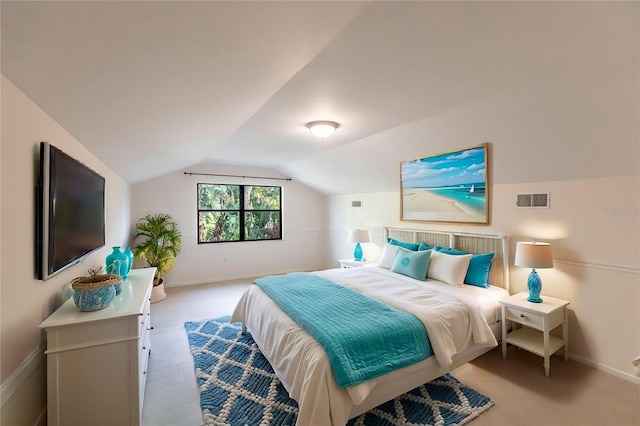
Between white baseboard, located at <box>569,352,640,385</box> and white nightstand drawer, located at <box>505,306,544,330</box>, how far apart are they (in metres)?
0.63

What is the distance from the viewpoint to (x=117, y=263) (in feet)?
7.83

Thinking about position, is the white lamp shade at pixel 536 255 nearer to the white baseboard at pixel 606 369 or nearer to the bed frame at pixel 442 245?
the bed frame at pixel 442 245

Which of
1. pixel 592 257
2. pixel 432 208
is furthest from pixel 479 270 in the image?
pixel 432 208

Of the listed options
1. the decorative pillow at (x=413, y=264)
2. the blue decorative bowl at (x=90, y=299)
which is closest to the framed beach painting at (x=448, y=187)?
the decorative pillow at (x=413, y=264)

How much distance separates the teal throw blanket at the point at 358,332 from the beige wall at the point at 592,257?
1719mm

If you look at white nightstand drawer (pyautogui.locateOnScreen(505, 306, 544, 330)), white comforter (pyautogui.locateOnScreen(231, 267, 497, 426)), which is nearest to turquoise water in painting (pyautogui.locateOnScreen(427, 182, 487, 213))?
white comforter (pyautogui.locateOnScreen(231, 267, 497, 426))

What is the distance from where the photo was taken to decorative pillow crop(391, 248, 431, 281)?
3389 mm

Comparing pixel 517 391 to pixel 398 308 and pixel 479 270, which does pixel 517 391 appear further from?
pixel 479 270

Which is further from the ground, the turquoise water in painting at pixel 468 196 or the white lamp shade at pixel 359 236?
the turquoise water in painting at pixel 468 196

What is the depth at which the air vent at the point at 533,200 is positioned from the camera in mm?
2904

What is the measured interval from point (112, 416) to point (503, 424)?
8.09 feet

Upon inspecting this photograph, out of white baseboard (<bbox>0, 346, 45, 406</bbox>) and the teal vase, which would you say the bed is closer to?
the teal vase

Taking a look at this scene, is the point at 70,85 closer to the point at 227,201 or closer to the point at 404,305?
the point at 404,305

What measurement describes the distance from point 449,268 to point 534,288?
773 millimetres
